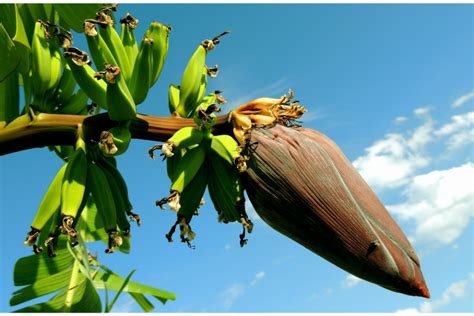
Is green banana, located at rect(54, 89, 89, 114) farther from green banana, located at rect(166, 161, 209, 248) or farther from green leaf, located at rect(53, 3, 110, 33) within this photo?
green banana, located at rect(166, 161, 209, 248)

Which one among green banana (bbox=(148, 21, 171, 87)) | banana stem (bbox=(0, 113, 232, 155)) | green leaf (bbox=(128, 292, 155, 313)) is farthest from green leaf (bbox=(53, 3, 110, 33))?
green leaf (bbox=(128, 292, 155, 313))

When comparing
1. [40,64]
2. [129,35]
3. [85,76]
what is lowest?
[85,76]

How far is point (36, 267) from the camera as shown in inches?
74.3

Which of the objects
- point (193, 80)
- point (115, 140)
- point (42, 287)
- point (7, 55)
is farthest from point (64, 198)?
point (42, 287)

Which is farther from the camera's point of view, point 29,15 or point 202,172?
point 29,15

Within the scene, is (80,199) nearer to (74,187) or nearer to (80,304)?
(74,187)

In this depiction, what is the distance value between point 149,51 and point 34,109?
36 centimetres

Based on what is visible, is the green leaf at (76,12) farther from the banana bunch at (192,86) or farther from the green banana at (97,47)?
the banana bunch at (192,86)

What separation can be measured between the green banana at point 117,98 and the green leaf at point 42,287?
700 millimetres

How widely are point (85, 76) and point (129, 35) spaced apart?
0.89 feet

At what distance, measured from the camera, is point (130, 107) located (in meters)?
1.34

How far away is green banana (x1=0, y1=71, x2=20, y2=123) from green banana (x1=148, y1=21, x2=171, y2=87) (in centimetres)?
39

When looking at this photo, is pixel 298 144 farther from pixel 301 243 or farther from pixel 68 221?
pixel 68 221

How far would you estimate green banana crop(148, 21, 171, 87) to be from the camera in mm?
1479
